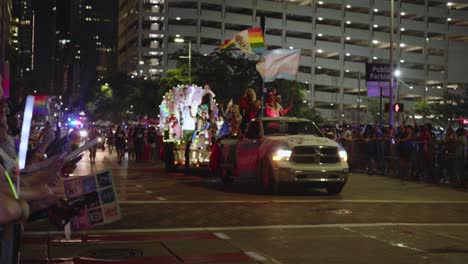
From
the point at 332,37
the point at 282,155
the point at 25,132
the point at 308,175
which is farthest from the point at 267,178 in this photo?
the point at 332,37

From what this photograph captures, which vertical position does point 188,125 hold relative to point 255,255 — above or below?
above

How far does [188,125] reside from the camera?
2088 cm

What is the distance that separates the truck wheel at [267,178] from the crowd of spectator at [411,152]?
16.4ft

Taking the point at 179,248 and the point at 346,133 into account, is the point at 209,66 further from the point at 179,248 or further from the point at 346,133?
the point at 179,248

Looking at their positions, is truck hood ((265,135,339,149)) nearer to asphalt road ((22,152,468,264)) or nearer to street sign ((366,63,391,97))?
asphalt road ((22,152,468,264))

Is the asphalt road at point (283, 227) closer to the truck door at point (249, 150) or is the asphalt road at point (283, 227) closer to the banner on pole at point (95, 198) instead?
the truck door at point (249, 150)

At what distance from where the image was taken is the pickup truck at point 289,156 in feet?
44.2

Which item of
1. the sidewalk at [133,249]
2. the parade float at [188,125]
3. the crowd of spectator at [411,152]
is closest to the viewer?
the sidewalk at [133,249]

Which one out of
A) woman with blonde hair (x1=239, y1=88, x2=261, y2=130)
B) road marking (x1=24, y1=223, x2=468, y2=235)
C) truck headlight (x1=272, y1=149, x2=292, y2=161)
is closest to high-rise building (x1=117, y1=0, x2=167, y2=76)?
woman with blonde hair (x1=239, y1=88, x2=261, y2=130)

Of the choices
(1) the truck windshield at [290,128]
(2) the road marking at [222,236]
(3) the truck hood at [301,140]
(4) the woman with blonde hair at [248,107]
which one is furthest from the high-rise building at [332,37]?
(2) the road marking at [222,236]

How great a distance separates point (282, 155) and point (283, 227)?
4.17 meters

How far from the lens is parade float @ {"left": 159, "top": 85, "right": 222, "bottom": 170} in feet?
63.8

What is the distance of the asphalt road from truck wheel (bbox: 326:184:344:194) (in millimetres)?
253

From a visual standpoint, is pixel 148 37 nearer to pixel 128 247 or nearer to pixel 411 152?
pixel 411 152
